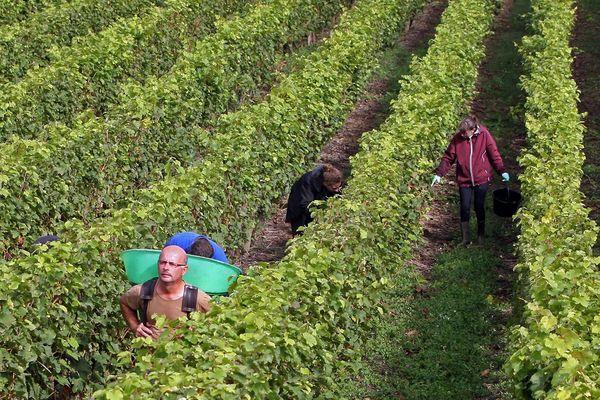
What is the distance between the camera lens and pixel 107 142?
1380 cm

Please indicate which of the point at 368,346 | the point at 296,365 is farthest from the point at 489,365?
the point at 296,365

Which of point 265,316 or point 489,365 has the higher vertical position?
point 265,316

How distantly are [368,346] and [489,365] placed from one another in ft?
3.67

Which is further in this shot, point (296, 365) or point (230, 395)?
point (296, 365)

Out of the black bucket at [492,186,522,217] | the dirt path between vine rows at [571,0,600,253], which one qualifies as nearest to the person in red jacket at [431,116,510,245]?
the black bucket at [492,186,522,217]

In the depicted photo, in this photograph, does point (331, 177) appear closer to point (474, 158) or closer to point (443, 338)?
point (443, 338)

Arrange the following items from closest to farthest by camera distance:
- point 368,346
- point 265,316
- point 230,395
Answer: point 230,395 < point 265,316 < point 368,346

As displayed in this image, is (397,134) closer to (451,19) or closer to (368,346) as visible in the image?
(368,346)

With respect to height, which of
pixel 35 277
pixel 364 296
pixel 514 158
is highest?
pixel 35 277

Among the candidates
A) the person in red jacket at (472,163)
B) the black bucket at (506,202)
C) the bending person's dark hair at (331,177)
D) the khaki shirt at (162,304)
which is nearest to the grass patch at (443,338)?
the person in red jacket at (472,163)

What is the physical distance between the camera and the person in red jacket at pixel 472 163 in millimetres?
13359

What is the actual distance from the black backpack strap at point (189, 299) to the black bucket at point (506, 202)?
6.45 m

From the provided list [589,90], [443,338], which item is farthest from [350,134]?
[443,338]

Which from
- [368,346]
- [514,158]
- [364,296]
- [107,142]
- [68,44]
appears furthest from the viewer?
[68,44]
